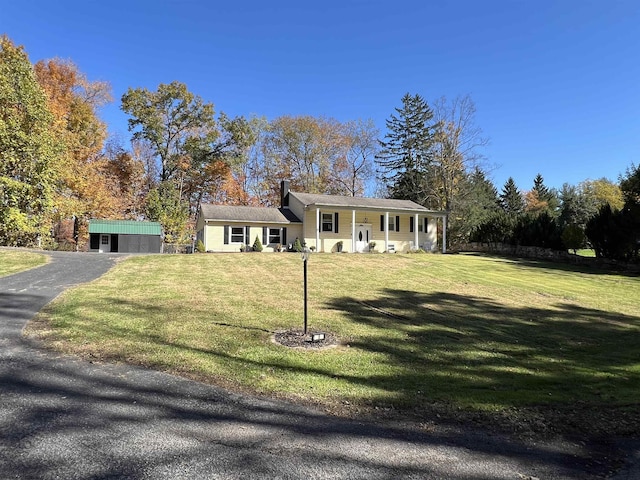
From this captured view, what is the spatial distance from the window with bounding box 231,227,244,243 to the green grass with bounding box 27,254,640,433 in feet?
34.6

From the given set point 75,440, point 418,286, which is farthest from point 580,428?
point 418,286

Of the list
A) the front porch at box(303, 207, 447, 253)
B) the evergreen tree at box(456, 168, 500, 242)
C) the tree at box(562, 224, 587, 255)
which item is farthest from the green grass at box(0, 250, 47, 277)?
the evergreen tree at box(456, 168, 500, 242)

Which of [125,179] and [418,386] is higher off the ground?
[125,179]

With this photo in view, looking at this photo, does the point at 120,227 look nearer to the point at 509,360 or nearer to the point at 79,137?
the point at 79,137

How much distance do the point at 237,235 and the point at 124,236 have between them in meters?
7.95

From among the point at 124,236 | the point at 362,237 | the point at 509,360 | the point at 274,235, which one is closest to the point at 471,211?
the point at 362,237

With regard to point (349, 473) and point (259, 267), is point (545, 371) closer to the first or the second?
point (349, 473)

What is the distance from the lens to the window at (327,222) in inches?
1040

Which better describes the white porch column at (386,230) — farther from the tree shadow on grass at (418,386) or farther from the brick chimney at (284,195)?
the tree shadow on grass at (418,386)

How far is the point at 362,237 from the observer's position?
1075 inches

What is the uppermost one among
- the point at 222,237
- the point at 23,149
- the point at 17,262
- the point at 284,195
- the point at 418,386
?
the point at 23,149

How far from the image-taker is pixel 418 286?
13547mm

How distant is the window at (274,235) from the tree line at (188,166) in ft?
34.1

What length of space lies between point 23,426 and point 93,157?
1399 inches
